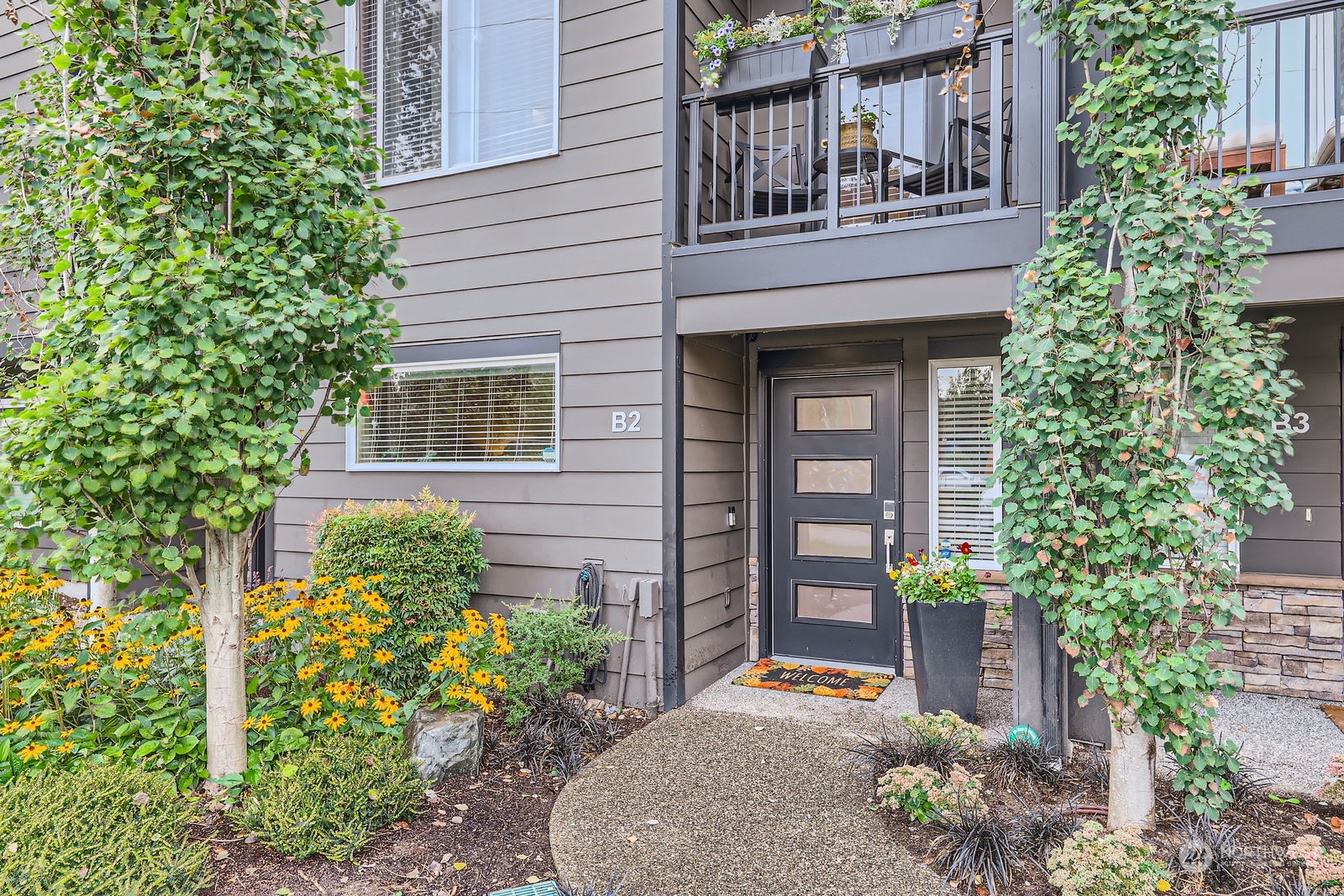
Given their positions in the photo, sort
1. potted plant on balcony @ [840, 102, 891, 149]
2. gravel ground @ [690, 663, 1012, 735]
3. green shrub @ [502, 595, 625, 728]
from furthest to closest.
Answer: potted plant on balcony @ [840, 102, 891, 149] → gravel ground @ [690, 663, 1012, 735] → green shrub @ [502, 595, 625, 728]

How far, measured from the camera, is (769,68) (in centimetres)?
422

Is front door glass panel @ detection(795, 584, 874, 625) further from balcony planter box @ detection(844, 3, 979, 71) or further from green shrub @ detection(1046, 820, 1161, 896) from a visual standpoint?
balcony planter box @ detection(844, 3, 979, 71)

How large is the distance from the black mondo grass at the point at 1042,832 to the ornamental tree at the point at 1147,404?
28 cm

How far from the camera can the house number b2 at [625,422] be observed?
4.29 metres

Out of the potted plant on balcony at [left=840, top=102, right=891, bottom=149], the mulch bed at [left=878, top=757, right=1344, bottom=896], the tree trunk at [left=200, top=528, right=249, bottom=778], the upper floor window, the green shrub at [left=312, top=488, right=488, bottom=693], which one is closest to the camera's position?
the mulch bed at [left=878, top=757, right=1344, bottom=896]

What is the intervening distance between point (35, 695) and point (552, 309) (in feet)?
Result: 10.0

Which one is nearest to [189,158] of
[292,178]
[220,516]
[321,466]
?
[292,178]

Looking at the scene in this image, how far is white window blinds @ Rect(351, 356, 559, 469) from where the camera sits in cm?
466

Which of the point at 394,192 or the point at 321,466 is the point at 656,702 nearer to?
the point at 321,466

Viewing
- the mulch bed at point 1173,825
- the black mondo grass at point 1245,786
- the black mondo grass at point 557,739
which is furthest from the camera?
the black mondo grass at point 557,739

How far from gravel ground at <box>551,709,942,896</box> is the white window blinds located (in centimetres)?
188

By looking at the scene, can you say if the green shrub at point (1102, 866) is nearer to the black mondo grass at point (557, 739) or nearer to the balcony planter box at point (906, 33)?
the black mondo grass at point (557, 739)

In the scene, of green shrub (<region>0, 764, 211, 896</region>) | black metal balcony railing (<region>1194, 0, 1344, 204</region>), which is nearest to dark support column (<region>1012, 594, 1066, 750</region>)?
black metal balcony railing (<region>1194, 0, 1344, 204</region>)

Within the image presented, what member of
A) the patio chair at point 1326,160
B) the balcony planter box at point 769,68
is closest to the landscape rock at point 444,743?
the balcony planter box at point 769,68
